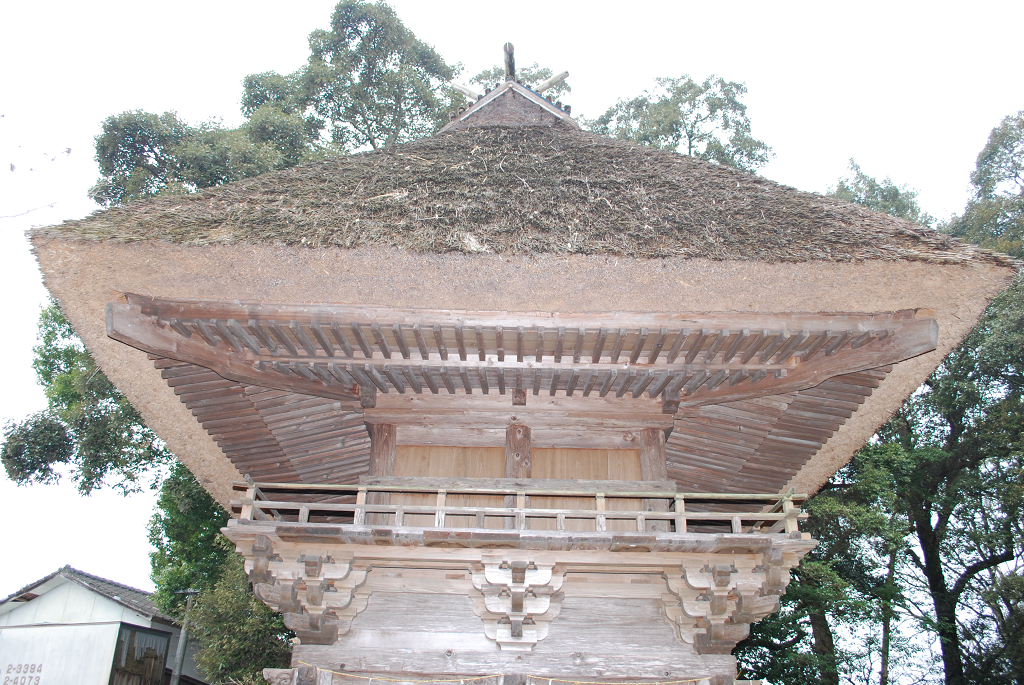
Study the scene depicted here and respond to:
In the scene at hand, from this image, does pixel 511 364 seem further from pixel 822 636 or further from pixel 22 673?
pixel 22 673

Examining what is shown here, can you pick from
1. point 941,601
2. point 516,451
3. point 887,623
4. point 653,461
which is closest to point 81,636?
point 516,451

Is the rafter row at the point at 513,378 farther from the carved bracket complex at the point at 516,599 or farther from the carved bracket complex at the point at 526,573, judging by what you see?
the carved bracket complex at the point at 516,599

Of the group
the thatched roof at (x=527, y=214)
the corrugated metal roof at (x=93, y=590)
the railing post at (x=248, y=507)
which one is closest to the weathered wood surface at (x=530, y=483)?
the railing post at (x=248, y=507)

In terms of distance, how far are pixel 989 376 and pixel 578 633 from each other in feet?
48.4

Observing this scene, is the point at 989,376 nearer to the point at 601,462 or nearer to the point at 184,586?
the point at 601,462

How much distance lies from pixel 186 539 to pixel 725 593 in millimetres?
13649

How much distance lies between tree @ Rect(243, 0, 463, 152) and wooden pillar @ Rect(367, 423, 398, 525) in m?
15.4

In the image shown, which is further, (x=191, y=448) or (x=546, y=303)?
(x=191, y=448)

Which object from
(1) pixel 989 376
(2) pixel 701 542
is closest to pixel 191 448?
(2) pixel 701 542

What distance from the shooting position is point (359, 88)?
20.9 metres

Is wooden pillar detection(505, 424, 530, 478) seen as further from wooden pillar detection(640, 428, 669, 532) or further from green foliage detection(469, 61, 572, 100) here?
green foliage detection(469, 61, 572, 100)

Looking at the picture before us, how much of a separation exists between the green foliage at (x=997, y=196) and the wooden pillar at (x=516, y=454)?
50.6ft

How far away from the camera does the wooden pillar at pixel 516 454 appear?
20.1 feet

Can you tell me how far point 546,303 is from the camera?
5.29 m
